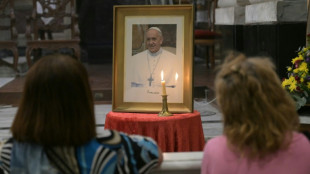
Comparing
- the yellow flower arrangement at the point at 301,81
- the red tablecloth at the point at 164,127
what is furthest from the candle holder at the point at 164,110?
the yellow flower arrangement at the point at 301,81

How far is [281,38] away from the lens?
503 centimetres

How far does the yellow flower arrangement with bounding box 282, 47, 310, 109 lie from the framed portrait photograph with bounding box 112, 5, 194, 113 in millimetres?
708

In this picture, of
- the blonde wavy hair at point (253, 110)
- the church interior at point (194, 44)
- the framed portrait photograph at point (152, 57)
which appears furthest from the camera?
the church interior at point (194, 44)

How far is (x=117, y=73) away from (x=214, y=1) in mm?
6576

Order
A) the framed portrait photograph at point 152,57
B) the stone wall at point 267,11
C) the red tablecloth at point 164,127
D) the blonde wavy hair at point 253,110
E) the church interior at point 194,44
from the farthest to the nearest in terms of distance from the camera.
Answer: the stone wall at point 267,11, the church interior at point 194,44, the framed portrait photograph at point 152,57, the red tablecloth at point 164,127, the blonde wavy hair at point 253,110

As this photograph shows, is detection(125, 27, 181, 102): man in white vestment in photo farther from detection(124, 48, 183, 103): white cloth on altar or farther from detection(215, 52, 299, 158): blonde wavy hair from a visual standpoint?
detection(215, 52, 299, 158): blonde wavy hair

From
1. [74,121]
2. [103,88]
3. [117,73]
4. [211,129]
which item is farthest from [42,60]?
[103,88]

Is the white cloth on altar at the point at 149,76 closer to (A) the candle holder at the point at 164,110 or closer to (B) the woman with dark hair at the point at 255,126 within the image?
(A) the candle holder at the point at 164,110

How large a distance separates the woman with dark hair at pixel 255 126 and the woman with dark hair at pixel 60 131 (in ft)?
0.93

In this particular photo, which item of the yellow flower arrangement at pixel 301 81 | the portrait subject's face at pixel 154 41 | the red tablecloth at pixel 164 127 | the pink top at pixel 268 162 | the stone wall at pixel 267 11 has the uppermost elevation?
the stone wall at pixel 267 11

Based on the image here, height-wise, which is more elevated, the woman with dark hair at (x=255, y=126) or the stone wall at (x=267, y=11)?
the stone wall at (x=267, y=11)

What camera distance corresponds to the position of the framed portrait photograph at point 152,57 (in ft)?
9.70

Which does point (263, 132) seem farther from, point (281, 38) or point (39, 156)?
point (281, 38)

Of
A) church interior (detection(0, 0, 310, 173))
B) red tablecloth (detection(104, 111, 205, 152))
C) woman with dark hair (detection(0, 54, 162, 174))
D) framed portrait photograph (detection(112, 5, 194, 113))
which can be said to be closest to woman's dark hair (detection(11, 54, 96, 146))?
woman with dark hair (detection(0, 54, 162, 174))
